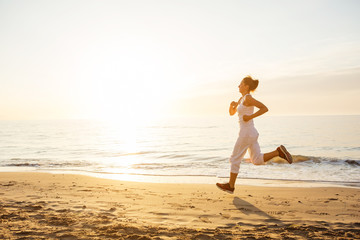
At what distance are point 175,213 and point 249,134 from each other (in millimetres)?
2232

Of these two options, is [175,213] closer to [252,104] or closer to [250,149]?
[250,149]

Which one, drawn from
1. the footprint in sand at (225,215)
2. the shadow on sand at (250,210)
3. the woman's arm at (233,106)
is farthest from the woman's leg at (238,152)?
the footprint in sand at (225,215)

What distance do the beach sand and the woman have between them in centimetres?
84

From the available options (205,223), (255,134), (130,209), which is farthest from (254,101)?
(130,209)

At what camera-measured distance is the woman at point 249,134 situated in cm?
569

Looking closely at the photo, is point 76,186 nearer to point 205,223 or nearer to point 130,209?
point 130,209

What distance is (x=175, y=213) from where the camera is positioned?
4691mm

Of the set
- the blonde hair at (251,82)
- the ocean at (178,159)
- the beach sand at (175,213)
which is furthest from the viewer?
the ocean at (178,159)

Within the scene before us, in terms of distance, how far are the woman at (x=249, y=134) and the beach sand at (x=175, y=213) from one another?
843 mm

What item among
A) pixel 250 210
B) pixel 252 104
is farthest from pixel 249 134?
pixel 250 210

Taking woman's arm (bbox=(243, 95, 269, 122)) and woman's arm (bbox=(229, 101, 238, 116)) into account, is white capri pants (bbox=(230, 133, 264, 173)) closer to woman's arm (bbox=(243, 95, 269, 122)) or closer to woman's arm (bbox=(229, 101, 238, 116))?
woman's arm (bbox=(243, 95, 269, 122))

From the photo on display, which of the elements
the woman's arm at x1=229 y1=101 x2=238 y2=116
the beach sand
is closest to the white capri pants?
the woman's arm at x1=229 y1=101 x2=238 y2=116

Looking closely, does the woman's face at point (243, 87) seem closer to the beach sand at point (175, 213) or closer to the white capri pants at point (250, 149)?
the white capri pants at point (250, 149)

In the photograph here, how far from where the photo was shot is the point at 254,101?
567 centimetres
